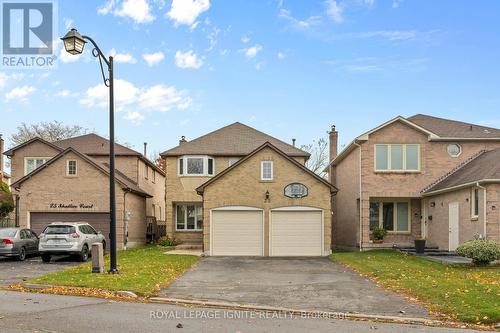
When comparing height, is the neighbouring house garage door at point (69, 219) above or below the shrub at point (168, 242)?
above

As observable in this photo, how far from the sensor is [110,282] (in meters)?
14.3

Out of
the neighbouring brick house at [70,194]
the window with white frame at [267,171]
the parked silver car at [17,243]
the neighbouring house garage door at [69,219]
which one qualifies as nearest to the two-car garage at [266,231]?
the window with white frame at [267,171]

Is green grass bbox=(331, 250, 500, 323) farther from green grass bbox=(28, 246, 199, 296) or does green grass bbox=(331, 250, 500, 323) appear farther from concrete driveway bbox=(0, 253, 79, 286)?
concrete driveway bbox=(0, 253, 79, 286)

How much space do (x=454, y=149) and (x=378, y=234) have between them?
19.1ft

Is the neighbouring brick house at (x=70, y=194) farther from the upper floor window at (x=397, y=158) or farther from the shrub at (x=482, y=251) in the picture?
the shrub at (x=482, y=251)

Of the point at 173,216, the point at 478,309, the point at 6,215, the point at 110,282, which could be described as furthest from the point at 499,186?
the point at 6,215

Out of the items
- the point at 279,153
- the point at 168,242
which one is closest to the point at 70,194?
the point at 168,242

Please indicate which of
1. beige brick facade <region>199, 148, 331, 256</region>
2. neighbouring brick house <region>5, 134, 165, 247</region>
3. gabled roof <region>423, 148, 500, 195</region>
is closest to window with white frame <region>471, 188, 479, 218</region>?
gabled roof <region>423, 148, 500, 195</region>

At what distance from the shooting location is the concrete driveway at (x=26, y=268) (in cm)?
→ 1658

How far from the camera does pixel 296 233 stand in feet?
85.7

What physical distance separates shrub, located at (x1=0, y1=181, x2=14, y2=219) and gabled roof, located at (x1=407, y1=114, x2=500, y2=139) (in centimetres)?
2905

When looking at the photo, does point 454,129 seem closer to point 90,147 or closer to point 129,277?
point 129,277

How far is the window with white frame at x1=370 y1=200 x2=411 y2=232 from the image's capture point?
94.5 feet

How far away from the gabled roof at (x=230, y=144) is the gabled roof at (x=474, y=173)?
9.09 metres
